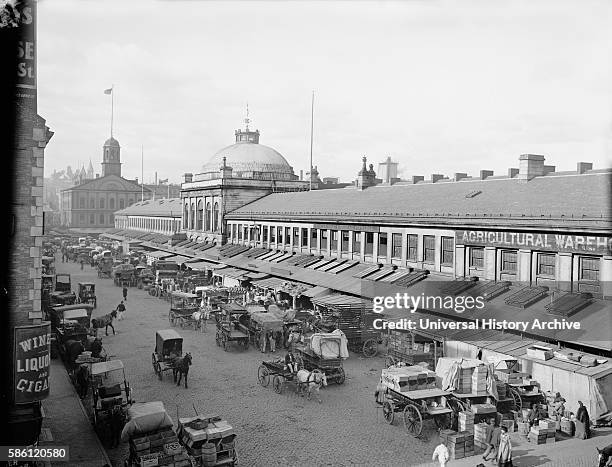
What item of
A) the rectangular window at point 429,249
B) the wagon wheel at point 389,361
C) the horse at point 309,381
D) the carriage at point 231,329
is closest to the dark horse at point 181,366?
the horse at point 309,381

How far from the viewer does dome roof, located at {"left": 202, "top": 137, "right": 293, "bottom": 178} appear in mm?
79938

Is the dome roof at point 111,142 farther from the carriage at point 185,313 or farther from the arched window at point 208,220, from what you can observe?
the carriage at point 185,313

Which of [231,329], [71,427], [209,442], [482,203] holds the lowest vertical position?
[71,427]

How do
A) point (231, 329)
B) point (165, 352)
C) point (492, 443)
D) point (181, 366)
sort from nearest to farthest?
1. point (492, 443)
2. point (181, 366)
3. point (165, 352)
4. point (231, 329)

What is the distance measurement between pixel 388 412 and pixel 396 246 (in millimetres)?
19705

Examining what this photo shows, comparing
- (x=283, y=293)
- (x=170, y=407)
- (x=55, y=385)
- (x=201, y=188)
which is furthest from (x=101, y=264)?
(x=170, y=407)

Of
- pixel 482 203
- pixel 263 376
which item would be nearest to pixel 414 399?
pixel 263 376

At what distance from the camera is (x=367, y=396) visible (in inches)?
909

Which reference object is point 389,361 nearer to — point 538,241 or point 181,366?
point 538,241

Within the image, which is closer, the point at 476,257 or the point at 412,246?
the point at 476,257

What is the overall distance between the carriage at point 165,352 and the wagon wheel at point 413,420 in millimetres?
11142

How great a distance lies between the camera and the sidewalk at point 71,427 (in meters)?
17.2

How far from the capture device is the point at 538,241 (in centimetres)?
2831

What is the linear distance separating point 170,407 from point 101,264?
156ft
